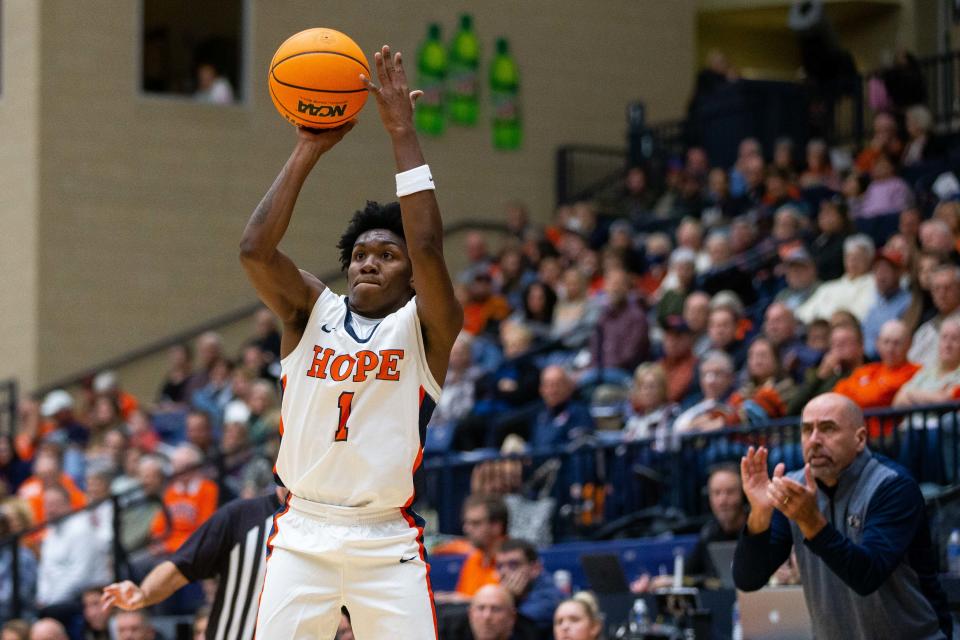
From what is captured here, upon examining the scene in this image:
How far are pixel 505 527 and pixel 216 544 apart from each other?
2.87 meters

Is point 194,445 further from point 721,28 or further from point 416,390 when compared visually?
point 721,28

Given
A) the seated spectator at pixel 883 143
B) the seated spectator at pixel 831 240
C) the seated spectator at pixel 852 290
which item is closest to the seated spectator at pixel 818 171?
the seated spectator at pixel 883 143

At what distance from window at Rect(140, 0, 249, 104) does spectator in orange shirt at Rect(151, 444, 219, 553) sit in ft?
21.4

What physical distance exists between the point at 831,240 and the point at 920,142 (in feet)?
7.00

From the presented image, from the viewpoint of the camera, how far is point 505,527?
Result: 33.9 feet

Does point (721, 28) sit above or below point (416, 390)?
above

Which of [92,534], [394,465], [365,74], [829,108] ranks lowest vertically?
[92,534]

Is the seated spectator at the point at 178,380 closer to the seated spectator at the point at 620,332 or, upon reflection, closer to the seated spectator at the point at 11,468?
the seated spectator at the point at 11,468

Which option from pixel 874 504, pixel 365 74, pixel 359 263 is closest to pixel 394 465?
pixel 359 263

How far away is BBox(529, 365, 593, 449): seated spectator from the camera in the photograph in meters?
12.5

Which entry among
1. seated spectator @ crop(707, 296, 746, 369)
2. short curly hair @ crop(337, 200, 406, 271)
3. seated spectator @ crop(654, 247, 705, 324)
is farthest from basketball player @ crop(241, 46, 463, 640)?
seated spectator @ crop(654, 247, 705, 324)

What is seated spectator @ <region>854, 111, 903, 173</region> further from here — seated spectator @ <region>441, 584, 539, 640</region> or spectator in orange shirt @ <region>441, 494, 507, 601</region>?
seated spectator @ <region>441, 584, 539, 640</region>

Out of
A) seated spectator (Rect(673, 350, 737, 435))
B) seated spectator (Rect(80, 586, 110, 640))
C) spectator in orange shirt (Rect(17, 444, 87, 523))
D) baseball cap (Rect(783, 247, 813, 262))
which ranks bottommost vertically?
seated spectator (Rect(80, 586, 110, 640))

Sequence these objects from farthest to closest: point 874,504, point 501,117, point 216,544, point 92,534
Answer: point 501,117, point 92,534, point 216,544, point 874,504
